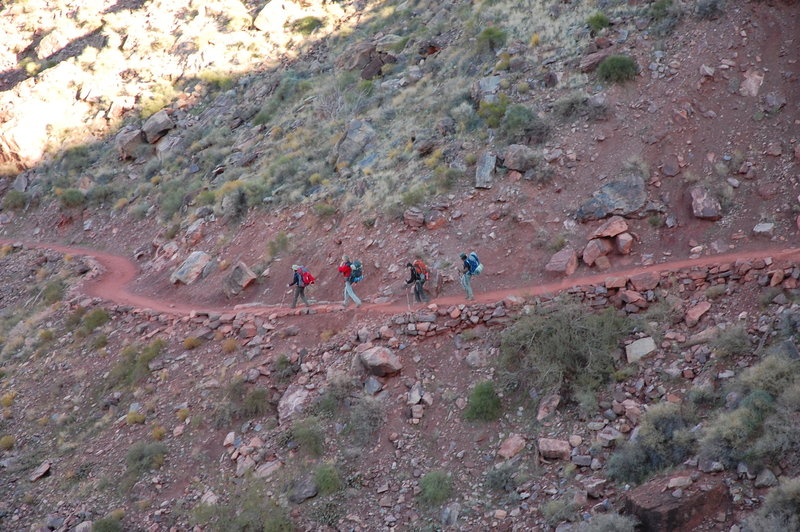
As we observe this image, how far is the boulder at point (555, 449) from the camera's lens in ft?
32.2

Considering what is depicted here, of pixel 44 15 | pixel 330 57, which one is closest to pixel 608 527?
pixel 330 57

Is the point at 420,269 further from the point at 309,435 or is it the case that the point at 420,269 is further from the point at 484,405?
the point at 309,435

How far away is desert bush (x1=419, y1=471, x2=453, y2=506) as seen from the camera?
33.6ft

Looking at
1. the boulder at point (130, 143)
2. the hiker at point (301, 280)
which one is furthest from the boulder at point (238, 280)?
the boulder at point (130, 143)

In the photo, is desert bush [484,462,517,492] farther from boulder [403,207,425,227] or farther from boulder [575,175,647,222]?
boulder [403,207,425,227]

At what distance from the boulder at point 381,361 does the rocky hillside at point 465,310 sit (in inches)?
1.8

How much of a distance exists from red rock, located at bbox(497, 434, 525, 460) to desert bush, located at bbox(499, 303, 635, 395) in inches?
42.8

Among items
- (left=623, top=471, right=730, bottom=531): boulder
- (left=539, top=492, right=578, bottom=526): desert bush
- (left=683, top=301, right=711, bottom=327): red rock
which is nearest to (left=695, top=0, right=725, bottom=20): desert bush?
(left=683, top=301, right=711, bottom=327): red rock

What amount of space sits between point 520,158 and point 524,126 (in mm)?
1463

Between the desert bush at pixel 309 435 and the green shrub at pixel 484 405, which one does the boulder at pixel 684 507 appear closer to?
the green shrub at pixel 484 405

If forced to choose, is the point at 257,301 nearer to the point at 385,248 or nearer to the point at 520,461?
the point at 385,248

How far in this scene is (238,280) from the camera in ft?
59.7

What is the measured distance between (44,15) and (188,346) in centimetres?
4012

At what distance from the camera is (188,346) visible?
53.3 ft
